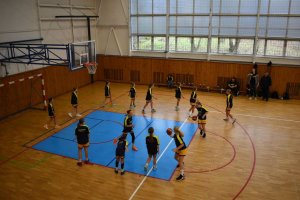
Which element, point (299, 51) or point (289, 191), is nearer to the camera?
point (289, 191)

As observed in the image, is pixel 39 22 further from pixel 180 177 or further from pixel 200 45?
pixel 180 177

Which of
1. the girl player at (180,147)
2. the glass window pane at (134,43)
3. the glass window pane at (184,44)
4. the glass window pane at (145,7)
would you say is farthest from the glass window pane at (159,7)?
the girl player at (180,147)

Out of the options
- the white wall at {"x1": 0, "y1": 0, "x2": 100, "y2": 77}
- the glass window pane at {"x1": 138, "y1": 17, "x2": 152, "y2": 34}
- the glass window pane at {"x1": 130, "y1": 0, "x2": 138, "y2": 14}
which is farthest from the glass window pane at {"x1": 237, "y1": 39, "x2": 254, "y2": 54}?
the white wall at {"x1": 0, "y1": 0, "x2": 100, "y2": 77}

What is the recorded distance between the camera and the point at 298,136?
1226 centimetres

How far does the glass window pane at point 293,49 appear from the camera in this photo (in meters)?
17.7

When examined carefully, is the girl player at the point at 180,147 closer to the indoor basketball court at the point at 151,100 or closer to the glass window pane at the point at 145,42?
the indoor basketball court at the point at 151,100

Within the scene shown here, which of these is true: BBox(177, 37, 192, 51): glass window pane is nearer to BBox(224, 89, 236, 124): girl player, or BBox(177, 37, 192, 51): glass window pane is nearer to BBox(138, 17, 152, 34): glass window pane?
BBox(138, 17, 152, 34): glass window pane

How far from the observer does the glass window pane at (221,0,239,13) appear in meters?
18.4

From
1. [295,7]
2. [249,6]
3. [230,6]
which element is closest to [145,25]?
[230,6]

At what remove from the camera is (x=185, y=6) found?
19.6 metres

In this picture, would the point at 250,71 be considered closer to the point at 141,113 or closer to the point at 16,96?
the point at 141,113

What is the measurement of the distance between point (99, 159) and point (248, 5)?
14.3 meters

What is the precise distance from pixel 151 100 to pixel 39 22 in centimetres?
831

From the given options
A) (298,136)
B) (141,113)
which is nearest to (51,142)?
(141,113)
